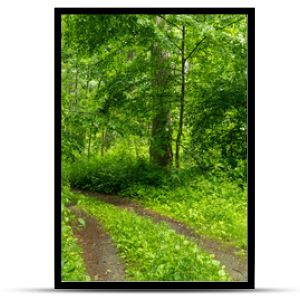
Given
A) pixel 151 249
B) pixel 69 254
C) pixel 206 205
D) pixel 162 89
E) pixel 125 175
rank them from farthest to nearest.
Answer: pixel 125 175 < pixel 162 89 < pixel 206 205 < pixel 151 249 < pixel 69 254

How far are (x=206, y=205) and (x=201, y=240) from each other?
36 centimetres

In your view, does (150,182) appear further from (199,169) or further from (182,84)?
(182,84)

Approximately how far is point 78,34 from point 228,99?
5.19ft

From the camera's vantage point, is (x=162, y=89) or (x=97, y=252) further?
(x=162, y=89)

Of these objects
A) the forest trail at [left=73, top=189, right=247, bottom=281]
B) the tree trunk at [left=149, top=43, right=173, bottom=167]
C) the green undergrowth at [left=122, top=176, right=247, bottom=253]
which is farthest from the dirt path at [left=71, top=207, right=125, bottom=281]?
the tree trunk at [left=149, top=43, right=173, bottom=167]

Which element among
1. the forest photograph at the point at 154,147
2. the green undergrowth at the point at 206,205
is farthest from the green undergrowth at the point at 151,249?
the green undergrowth at the point at 206,205

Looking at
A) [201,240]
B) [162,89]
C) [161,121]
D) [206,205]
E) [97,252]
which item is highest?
[162,89]

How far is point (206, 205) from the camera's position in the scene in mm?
6469

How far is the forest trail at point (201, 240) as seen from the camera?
610cm

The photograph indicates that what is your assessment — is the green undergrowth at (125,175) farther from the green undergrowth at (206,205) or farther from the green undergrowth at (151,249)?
the green undergrowth at (151,249)

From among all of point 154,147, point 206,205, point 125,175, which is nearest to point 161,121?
point 154,147

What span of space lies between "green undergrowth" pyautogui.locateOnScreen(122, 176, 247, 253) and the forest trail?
2.1 inches

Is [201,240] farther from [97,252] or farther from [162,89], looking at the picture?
[162,89]
